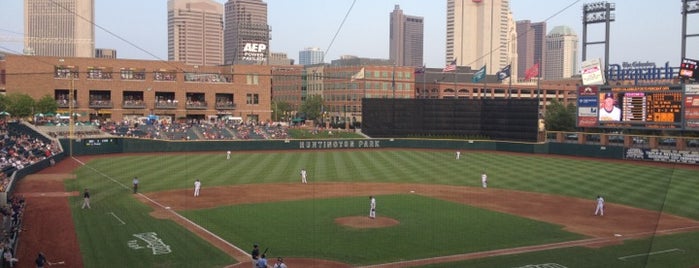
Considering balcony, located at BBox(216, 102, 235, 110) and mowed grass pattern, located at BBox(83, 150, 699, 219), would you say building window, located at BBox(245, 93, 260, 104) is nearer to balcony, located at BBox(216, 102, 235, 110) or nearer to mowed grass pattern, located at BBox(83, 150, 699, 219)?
balcony, located at BBox(216, 102, 235, 110)

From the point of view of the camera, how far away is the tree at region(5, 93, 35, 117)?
61.0 metres

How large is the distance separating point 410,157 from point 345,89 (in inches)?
2354

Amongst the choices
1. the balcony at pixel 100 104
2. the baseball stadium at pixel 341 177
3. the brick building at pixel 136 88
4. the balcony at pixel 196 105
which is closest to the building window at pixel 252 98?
the brick building at pixel 136 88

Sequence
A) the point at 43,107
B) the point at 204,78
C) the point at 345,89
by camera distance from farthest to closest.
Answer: the point at 345,89 → the point at 204,78 → the point at 43,107

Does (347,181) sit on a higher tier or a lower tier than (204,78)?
lower

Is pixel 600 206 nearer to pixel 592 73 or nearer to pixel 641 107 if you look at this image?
pixel 641 107

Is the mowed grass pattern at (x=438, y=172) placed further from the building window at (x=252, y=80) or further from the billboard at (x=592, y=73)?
the building window at (x=252, y=80)

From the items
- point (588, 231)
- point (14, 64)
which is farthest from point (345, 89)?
point (588, 231)

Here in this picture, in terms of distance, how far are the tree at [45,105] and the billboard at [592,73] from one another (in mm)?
53729

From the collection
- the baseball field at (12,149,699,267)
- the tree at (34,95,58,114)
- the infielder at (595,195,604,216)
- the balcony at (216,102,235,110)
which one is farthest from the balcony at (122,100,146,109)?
the infielder at (595,195,604,216)

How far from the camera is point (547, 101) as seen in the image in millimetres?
134000

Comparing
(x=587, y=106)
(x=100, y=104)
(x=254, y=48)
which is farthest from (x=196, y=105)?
(x=587, y=106)

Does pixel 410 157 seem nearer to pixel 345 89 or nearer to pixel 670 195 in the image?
pixel 670 195

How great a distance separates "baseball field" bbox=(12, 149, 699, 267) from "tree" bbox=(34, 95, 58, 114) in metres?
21.5
